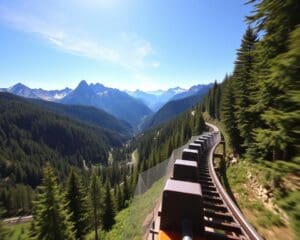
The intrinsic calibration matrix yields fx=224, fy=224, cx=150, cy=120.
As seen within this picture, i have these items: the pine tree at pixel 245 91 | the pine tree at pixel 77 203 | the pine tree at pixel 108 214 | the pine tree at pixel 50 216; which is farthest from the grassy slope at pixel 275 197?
the pine tree at pixel 108 214

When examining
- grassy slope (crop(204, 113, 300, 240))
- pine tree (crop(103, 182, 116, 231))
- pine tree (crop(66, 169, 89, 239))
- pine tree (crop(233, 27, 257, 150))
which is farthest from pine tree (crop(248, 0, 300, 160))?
pine tree (crop(103, 182, 116, 231))

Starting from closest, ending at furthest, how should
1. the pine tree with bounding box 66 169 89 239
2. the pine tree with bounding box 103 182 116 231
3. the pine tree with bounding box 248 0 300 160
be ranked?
the pine tree with bounding box 248 0 300 160 < the pine tree with bounding box 66 169 89 239 < the pine tree with bounding box 103 182 116 231

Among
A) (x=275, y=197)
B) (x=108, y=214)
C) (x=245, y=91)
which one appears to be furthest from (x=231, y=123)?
(x=108, y=214)

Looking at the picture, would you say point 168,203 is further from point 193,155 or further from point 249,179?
point 249,179

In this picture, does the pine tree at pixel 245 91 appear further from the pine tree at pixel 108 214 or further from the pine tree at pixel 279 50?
the pine tree at pixel 108 214

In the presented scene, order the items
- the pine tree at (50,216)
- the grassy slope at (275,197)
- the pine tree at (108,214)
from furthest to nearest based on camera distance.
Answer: the pine tree at (108,214)
the pine tree at (50,216)
the grassy slope at (275,197)

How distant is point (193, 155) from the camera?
35.2 feet

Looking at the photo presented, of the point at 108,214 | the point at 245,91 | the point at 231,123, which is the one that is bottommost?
the point at 108,214

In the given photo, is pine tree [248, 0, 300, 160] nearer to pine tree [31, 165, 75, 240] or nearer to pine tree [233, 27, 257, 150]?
pine tree [233, 27, 257, 150]

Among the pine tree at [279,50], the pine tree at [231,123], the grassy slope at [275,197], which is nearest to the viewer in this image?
the grassy slope at [275,197]

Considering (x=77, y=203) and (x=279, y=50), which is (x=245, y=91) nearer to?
(x=279, y=50)

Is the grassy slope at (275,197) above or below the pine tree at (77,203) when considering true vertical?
above

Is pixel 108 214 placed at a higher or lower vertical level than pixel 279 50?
lower

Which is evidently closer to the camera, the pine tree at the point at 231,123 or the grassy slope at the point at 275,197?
the grassy slope at the point at 275,197
